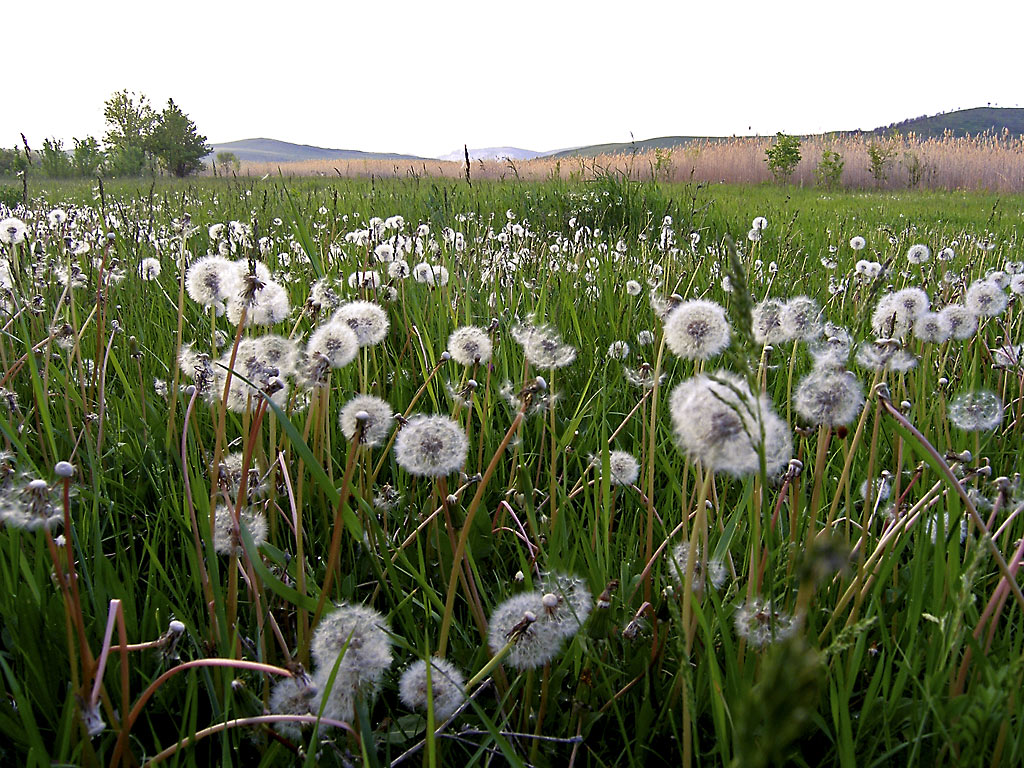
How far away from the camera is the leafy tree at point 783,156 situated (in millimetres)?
20156

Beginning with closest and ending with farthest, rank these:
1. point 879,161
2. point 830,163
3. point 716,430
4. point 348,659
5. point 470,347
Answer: point 716,430 → point 348,659 → point 470,347 → point 830,163 → point 879,161

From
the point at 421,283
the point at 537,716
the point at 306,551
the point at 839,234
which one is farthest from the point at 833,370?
the point at 839,234

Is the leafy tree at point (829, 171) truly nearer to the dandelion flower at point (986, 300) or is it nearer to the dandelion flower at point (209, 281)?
the dandelion flower at point (986, 300)

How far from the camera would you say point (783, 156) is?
803 inches

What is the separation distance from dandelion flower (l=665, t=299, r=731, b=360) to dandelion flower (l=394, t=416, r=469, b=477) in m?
0.43

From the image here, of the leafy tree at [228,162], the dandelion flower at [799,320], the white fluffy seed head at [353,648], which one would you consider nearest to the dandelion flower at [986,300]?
the dandelion flower at [799,320]

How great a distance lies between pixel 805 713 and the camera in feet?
1.29

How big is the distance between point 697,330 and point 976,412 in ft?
3.33

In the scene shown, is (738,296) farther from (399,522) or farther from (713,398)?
(399,522)

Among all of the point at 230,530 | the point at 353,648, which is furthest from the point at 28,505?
the point at 353,648

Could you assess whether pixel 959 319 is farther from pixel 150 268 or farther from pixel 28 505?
pixel 150 268

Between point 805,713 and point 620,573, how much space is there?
3.76 feet

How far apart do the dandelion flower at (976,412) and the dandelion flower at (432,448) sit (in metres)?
1.31

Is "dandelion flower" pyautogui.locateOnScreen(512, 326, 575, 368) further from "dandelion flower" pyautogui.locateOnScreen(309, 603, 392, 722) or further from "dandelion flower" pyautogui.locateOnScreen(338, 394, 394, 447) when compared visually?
"dandelion flower" pyautogui.locateOnScreen(309, 603, 392, 722)
